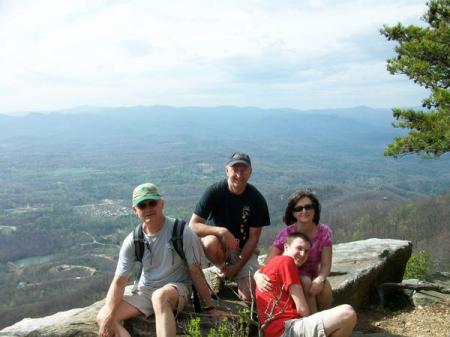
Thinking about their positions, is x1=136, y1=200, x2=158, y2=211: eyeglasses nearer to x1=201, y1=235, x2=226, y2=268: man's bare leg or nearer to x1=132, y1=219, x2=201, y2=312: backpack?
x1=132, y1=219, x2=201, y2=312: backpack

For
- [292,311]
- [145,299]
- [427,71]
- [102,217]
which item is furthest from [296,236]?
[102,217]

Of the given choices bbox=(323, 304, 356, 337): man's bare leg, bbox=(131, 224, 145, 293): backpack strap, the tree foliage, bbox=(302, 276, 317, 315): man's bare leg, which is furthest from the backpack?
the tree foliage

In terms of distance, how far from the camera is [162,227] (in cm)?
518

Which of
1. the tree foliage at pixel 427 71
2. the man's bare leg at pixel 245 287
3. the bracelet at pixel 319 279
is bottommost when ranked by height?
the man's bare leg at pixel 245 287

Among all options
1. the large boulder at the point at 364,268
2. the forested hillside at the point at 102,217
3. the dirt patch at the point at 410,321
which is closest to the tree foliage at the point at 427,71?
the large boulder at the point at 364,268

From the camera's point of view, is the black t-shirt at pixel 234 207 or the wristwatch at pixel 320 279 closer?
the wristwatch at pixel 320 279

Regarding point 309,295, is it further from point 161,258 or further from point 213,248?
point 161,258

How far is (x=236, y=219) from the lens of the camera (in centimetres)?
602

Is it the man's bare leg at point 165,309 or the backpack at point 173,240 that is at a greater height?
the backpack at point 173,240

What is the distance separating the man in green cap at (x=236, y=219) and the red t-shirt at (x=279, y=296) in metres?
1.24

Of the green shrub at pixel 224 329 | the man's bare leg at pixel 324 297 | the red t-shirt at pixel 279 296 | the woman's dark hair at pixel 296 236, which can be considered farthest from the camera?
the man's bare leg at pixel 324 297

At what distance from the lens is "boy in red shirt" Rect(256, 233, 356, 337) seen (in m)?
4.22

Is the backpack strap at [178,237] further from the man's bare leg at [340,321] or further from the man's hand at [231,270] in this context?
the man's bare leg at [340,321]

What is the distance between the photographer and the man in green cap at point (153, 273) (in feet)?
16.0
